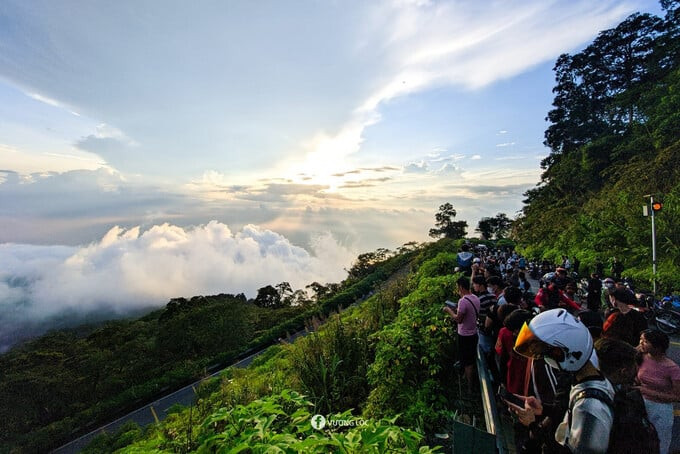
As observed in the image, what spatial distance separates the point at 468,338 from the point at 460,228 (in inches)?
2137

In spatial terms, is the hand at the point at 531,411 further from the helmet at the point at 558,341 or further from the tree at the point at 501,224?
the tree at the point at 501,224

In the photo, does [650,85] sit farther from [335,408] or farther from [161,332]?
[161,332]

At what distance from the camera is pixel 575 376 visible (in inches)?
78.5

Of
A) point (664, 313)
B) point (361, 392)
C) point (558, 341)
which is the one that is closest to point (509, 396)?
point (558, 341)

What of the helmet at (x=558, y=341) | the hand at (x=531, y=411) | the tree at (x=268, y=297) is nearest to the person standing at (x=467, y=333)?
the hand at (x=531, y=411)

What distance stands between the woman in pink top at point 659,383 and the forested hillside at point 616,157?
1011 centimetres

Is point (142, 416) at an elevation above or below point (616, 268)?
below

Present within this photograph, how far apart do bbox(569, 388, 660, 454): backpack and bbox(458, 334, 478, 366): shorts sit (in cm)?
231

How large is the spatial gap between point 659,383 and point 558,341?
7.04 feet

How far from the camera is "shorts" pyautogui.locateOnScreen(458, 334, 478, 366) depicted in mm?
4219

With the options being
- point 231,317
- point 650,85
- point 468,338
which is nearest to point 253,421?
point 468,338

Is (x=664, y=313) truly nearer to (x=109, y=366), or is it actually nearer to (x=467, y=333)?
(x=467, y=333)

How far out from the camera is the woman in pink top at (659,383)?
300cm

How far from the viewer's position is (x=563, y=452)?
218cm
